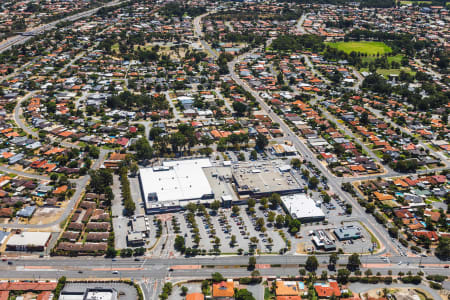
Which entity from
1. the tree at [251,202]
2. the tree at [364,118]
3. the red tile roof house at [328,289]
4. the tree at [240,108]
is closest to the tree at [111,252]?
the tree at [251,202]

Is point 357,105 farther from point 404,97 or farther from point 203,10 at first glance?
point 203,10

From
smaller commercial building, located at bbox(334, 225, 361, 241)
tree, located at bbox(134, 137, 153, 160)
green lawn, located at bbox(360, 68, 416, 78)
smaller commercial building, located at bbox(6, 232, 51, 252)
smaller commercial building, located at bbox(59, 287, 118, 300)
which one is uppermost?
tree, located at bbox(134, 137, 153, 160)

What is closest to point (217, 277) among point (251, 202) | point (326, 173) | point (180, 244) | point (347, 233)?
point (180, 244)

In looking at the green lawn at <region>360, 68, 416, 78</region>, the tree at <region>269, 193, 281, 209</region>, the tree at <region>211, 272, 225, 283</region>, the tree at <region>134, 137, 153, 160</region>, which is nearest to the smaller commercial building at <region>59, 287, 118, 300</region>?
the tree at <region>211, 272, 225, 283</region>

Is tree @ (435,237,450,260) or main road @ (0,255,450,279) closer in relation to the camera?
main road @ (0,255,450,279)

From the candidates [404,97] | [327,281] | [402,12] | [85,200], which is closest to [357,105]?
[404,97]

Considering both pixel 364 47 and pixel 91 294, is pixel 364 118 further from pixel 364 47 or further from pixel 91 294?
pixel 364 47

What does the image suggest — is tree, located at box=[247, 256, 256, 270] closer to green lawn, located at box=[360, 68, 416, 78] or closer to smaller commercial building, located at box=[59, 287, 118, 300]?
smaller commercial building, located at box=[59, 287, 118, 300]

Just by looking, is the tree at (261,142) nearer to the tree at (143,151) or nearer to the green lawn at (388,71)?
the tree at (143,151)
